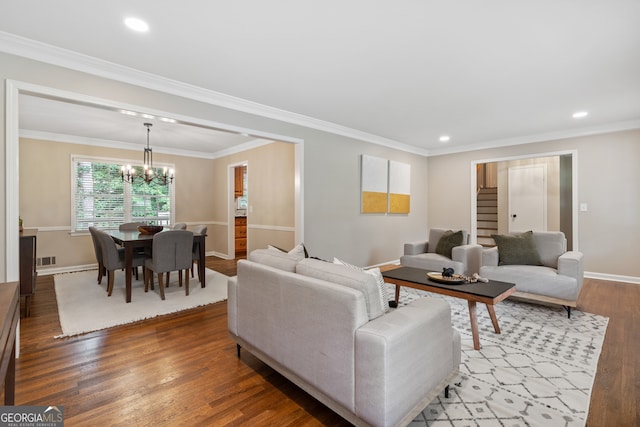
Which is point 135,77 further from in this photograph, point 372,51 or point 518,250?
point 518,250

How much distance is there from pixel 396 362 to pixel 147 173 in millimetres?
5242

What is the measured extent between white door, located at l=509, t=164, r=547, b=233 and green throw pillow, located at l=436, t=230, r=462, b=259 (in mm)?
2956

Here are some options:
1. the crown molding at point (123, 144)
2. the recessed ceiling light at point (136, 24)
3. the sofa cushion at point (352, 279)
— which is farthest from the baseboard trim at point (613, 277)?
the recessed ceiling light at point (136, 24)

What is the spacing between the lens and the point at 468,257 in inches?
165

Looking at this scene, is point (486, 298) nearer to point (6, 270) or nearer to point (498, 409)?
point (498, 409)

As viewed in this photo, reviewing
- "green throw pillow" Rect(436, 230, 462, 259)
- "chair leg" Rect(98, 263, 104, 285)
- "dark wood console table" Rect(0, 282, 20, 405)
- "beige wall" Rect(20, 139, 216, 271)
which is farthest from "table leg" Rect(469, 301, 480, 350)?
"beige wall" Rect(20, 139, 216, 271)

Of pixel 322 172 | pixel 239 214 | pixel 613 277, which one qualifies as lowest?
pixel 613 277

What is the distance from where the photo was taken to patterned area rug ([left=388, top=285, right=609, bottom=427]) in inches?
67.0

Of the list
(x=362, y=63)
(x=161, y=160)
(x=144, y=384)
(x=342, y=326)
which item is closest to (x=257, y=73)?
(x=362, y=63)

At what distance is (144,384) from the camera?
6.60 ft

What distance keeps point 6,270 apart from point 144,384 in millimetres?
1514

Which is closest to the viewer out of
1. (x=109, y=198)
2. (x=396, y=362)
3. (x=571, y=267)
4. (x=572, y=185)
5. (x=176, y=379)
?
(x=396, y=362)

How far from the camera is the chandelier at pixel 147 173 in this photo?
521cm

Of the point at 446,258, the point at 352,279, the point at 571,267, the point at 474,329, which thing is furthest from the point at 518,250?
the point at 352,279
